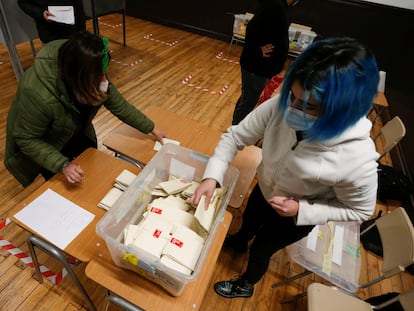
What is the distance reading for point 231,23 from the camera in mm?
5023

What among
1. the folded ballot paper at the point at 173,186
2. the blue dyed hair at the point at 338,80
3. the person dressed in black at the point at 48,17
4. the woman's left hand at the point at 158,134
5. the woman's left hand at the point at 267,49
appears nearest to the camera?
the blue dyed hair at the point at 338,80

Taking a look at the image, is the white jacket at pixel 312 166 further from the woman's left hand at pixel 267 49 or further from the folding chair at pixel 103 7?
the folding chair at pixel 103 7

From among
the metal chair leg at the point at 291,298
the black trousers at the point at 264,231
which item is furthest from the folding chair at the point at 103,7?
the metal chair leg at the point at 291,298

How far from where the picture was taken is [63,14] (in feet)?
7.93

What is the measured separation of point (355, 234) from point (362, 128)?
130cm

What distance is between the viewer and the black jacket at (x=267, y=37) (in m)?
1.82

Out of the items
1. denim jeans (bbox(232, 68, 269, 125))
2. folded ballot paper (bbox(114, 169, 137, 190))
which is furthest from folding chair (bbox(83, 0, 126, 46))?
folded ballot paper (bbox(114, 169, 137, 190))

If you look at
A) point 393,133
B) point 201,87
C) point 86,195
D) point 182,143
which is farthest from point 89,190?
point 201,87

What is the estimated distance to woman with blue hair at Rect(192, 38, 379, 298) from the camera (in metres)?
0.63

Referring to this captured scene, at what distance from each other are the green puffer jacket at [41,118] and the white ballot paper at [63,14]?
5.32 ft

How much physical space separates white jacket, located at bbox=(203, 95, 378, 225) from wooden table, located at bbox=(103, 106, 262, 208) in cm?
33

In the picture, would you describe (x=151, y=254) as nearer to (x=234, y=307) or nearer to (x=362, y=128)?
(x=362, y=128)

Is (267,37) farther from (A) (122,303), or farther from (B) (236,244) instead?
(A) (122,303)

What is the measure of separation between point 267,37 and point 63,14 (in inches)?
74.3
